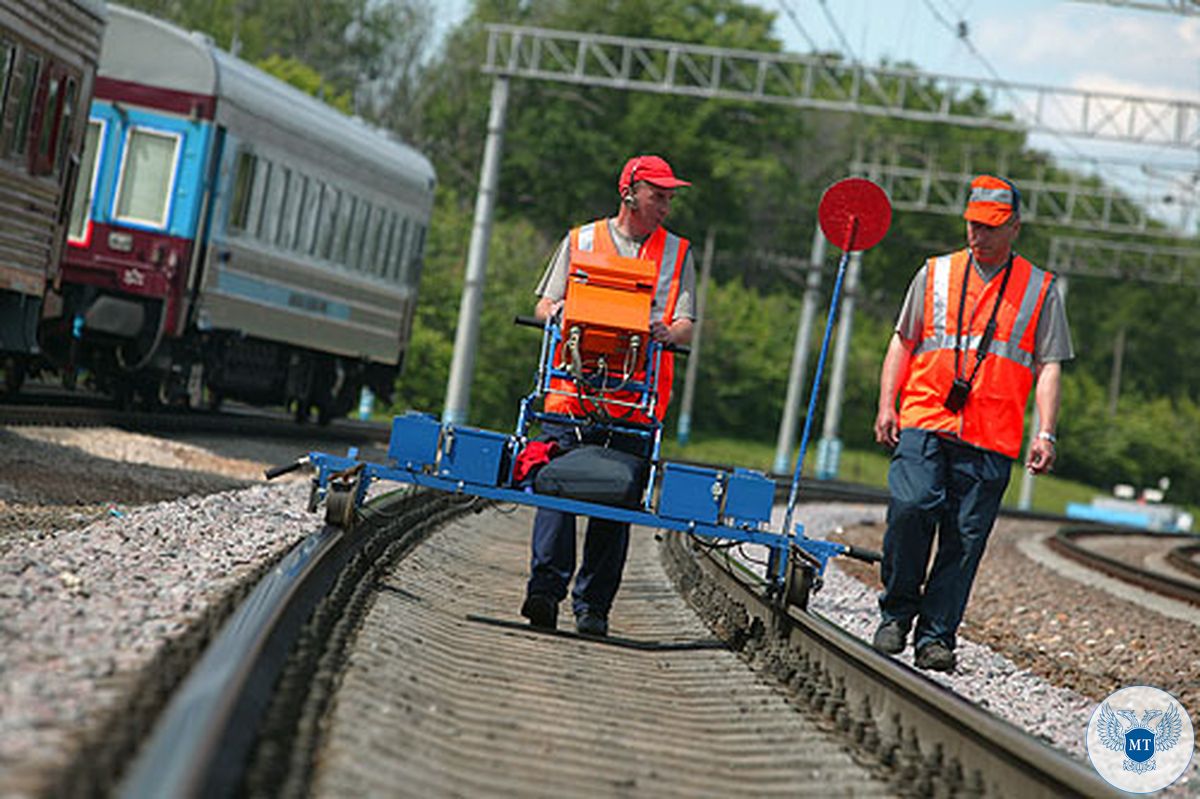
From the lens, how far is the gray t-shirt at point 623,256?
8656mm

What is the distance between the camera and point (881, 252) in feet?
293

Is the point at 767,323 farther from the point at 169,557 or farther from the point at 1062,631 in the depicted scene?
the point at 169,557

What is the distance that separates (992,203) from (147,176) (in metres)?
12.6

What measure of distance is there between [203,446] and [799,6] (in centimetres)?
1318

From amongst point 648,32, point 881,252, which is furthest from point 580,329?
point 881,252

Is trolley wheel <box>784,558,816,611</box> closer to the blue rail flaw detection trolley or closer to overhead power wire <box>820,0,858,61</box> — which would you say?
the blue rail flaw detection trolley

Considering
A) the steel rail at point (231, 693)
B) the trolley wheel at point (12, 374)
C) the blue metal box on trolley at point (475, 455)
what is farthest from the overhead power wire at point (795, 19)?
the steel rail at point (231, 693)

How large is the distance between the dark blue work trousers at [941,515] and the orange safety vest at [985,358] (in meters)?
0.08

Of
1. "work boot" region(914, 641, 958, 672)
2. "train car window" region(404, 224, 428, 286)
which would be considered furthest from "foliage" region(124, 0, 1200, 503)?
"work boot" region(914, 641, 958, 672)

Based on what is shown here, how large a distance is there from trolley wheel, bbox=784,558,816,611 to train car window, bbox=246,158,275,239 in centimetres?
1327

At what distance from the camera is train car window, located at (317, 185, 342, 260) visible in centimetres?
2359

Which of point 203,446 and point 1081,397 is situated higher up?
point 1081,397

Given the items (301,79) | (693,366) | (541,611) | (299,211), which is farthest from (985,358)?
(693,366)

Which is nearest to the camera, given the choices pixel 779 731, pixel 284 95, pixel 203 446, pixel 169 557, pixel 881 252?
pixel 779 731
